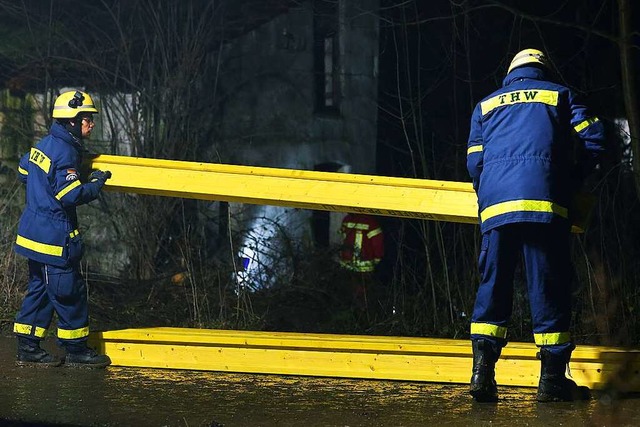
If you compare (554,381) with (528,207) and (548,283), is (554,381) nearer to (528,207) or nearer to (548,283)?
(548,283)

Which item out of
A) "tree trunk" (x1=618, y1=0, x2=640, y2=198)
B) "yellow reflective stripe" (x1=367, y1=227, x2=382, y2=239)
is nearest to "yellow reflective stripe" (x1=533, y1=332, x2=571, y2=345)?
"tree trunk" (x1=618, y1=0, x2=640, y2=198)

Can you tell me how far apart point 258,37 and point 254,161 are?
174 cm

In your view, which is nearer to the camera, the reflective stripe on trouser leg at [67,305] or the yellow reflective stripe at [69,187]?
the yellow reflective stripe at [69,187]

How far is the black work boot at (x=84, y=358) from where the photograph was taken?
23.6 feet

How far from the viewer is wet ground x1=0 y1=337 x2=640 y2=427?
5578 mm

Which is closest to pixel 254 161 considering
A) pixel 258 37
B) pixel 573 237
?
pixel 258 37

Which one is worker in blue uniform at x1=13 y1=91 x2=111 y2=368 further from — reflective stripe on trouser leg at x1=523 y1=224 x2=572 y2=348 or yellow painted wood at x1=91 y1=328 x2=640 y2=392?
reflective stripe on trouser leg at x1=523 y1=224 x2=572 y2=348

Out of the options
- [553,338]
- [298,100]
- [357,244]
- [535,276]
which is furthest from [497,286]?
[298,100]

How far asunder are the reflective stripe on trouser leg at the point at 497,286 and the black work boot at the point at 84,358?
101 inches

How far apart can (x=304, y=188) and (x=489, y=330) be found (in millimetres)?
1475

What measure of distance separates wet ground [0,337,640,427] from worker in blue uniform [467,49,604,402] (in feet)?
0.91

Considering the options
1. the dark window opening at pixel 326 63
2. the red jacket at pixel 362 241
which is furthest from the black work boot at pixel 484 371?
the dark window opening at pixel 326 63

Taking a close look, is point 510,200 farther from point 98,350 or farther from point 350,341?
point 98,350

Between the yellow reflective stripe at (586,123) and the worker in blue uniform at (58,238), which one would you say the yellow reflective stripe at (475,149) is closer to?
the yellow reflective stripe at (586,123)
